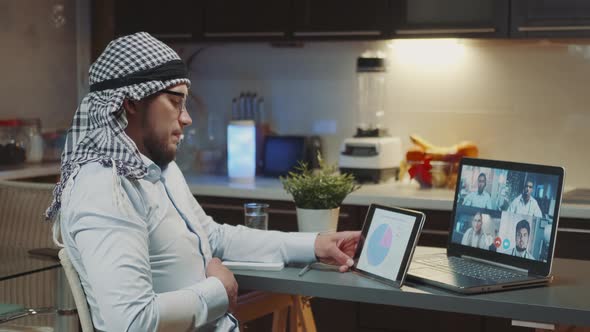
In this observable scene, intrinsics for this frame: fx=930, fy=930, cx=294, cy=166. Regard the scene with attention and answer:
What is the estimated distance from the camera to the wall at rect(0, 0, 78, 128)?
4750 millimetres

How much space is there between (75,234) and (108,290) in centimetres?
17

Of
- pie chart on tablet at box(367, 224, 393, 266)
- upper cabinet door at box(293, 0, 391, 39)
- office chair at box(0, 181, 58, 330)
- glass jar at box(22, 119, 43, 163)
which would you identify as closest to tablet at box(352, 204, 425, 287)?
pie chart on tablet at box(367, 224, 393, 266)

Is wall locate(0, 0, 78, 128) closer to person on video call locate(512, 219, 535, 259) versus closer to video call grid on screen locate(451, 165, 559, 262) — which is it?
video call grid on screen locate(451, 165, 559, 262)

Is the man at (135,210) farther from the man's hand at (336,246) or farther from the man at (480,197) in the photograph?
the man at (480,197)

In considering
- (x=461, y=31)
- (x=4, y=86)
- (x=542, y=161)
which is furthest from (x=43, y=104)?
(x=542, y=161)

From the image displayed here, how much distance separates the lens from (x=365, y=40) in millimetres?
4391

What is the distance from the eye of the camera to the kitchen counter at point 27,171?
14.1 feet

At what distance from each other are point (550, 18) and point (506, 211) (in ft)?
5.62

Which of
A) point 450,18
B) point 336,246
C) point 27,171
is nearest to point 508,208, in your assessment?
point 336,246

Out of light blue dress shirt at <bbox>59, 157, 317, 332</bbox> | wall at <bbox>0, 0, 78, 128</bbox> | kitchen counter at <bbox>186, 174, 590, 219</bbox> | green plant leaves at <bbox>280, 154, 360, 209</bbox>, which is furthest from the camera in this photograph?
wall at <bbox>0, 0, 78, 128</bbox>

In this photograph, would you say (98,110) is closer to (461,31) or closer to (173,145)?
(173,145)

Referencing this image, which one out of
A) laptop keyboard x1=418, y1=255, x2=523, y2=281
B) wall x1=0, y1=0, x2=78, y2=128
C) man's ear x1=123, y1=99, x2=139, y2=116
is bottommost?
laptop keyboard x1=418, y1=255, x2=523, y2=281

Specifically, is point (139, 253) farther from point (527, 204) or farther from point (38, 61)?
point (38, 61)

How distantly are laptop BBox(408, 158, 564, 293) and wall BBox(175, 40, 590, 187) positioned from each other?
1.79 meters
